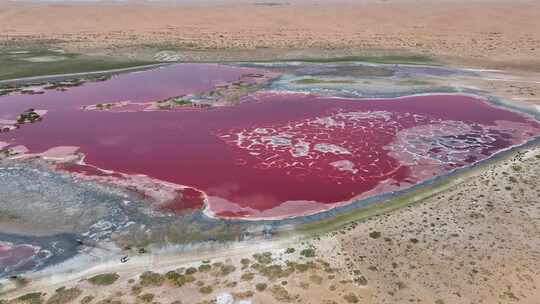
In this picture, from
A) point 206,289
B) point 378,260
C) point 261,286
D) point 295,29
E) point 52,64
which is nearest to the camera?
point 206,289

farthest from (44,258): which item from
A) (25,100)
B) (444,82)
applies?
(444,82)

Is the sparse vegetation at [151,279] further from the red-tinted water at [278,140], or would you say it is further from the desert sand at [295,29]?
the desert sand at [295,29]

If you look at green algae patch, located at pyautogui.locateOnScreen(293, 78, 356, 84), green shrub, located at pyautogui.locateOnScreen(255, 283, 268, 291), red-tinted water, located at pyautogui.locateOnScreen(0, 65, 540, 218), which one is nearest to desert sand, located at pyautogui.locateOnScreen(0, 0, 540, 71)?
green algae patch, located at pyautogui.locateOnScreen(293, 78, 356, 84)

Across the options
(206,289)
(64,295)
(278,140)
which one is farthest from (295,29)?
(64,295)

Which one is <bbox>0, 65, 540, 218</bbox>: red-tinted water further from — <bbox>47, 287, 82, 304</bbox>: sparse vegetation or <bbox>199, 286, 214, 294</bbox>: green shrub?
<bbox>47, 287, 82, 304</bbox>: sparse vegetation

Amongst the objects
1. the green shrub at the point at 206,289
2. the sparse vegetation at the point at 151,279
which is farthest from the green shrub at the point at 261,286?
the sparse vegetation at the point at 151,279

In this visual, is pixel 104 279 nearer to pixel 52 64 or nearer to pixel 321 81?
pixel 321 81
